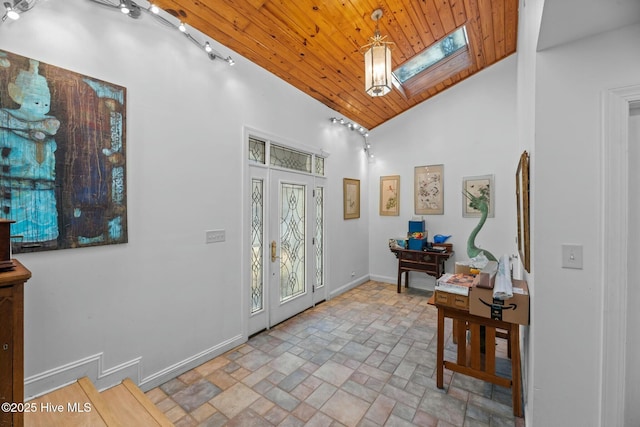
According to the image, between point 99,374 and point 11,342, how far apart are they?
3.35 ft

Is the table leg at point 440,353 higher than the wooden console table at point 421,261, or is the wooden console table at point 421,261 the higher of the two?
the wooden console table at point 421,261

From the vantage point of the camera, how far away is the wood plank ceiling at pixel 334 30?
2357 mm

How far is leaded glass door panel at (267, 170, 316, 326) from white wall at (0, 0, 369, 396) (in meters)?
0.55

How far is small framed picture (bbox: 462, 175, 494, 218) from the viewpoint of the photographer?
4215 mm

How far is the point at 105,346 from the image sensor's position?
1963mm

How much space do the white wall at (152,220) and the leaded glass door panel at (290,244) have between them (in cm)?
55

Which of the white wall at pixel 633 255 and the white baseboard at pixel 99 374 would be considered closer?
the white wall at pixel 633 255

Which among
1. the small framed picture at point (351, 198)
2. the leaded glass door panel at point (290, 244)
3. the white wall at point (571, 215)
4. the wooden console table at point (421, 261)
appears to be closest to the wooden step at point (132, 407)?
the leaded glass door panel at point (290, 244)

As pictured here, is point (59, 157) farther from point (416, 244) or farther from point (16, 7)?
point (416, 244)

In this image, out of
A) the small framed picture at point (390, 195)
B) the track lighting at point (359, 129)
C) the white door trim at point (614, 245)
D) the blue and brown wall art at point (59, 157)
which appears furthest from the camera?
the small framed picture at point (390, 195)

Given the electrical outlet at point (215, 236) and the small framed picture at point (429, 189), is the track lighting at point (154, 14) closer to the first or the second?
the electrical outlet at point (215, 236)

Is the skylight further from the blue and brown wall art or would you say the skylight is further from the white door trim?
the blue and brown wall art

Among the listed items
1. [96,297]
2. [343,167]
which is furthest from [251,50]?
[96,297]

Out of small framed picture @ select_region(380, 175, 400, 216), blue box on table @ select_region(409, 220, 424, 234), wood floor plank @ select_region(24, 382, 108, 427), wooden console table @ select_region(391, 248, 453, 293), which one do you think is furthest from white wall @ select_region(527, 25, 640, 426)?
small framed picture @ select_region(380, 175, 400, 216)
